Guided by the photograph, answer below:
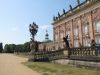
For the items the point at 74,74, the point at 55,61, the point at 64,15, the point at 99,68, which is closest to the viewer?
the point at 74,74

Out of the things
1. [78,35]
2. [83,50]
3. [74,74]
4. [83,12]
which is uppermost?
[83,12]

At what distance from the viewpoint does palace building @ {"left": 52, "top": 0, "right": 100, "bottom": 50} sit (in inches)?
1580

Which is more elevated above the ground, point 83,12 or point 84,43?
point 83,12

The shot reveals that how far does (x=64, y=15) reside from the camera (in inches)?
2196

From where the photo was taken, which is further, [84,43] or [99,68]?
[84,43]

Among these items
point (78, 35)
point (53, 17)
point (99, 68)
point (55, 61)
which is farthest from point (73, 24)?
point (99, 68)

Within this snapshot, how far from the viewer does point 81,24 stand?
45656 mm

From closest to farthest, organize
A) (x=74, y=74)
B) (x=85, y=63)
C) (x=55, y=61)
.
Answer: (x=74, y=74) < (x=85, y=63) < (x=55, y=61)

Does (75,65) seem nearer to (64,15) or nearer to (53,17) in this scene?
(64,15)

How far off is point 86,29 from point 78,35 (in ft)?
12.8

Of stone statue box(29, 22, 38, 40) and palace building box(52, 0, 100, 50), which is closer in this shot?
palace building box(52, 0, 100, 50)

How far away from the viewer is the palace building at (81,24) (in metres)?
40.1

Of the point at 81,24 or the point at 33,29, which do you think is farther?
the point at 33,29

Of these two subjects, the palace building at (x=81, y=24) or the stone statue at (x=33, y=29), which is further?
the stone statue at (x=33, y=29)
